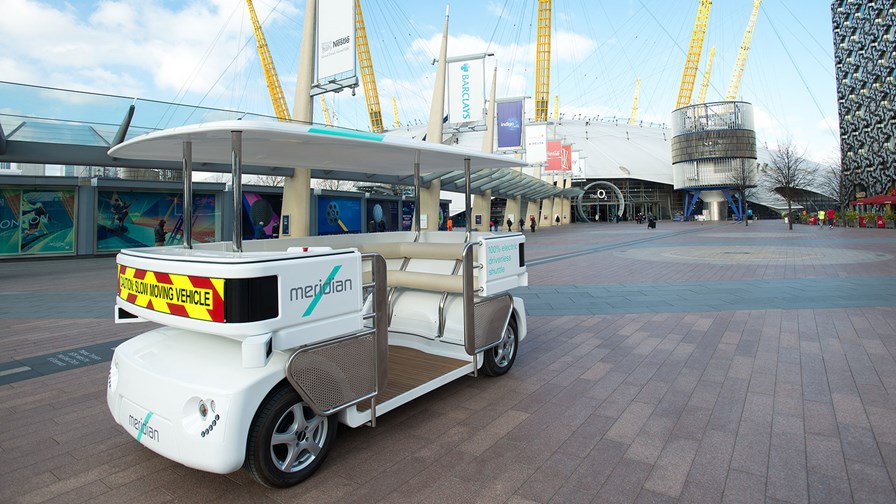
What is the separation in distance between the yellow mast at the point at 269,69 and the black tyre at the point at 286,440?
69.2m

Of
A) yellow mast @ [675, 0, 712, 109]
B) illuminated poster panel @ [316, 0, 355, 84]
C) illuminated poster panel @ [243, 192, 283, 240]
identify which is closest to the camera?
illuminated poster panel @ [316, 0, 355, 84]

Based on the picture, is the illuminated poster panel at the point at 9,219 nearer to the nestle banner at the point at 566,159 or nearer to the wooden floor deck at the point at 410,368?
the wooden floor deck at the point at 410,368

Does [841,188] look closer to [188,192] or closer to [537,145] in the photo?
[537,145]

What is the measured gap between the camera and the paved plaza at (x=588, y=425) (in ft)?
9.45

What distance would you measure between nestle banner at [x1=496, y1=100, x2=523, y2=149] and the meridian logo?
94.6 feet

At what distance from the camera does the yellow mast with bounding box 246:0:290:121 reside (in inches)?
2594

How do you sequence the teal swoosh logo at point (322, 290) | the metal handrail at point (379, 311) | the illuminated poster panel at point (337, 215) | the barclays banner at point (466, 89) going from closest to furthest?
1. the teal swoosh logo at point (322, 290)
2. the metal handrail at point (379, 311)
3. the illuminated poster panel at point (337, 215)
4. the barclays banner at point (466, 89)

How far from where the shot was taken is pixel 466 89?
2820 cm

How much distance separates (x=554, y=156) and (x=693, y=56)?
2153 inches

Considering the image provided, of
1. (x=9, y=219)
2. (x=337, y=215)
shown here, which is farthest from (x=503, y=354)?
(x=337, y=215)

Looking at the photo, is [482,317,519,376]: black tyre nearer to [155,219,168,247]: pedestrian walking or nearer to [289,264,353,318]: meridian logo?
[289,264,353,318]: meridian logo

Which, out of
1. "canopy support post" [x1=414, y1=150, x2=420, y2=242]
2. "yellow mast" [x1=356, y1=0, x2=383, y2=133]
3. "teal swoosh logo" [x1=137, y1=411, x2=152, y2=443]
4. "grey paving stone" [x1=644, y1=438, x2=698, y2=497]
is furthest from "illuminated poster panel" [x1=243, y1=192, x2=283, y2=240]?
"yellow mast" [x1=356, y1=0, x2=383, y2=133]

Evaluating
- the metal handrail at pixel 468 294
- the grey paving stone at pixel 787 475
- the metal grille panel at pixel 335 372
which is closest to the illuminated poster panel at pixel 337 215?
the metal handrail at pixel 468 294

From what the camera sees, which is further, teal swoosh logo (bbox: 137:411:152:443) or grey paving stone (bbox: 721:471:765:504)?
teal swoosh logo (bbox: 137:411:152:443)
